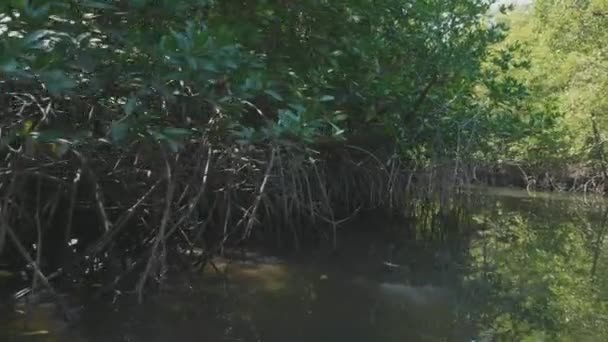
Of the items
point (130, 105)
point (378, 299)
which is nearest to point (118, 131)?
point (130, 105)

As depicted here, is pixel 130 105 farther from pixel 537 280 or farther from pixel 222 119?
pixel 537 280

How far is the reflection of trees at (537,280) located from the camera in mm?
4777

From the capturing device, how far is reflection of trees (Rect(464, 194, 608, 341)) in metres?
4.78

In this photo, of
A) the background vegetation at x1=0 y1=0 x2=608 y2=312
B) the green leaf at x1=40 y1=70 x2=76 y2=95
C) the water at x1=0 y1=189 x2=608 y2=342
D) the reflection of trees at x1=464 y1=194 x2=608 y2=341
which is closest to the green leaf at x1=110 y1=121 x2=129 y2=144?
the background vegetation at x1=0 y1=0 x2=608 y2=312

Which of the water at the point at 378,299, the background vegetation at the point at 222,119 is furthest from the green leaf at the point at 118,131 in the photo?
the water at the point at 378,299

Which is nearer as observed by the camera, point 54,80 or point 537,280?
point 54,80

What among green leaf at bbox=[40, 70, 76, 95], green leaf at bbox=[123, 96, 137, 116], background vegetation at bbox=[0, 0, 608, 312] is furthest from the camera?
background vegetation at bbox=[0, 0, 608, 312]

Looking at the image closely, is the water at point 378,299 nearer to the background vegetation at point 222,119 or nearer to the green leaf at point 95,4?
the background vegetation at point 222,119

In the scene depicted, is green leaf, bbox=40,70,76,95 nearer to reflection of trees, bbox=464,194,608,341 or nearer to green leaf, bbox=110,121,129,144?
green leaf, bbox=110,121,129,144

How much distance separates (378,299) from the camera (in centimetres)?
531

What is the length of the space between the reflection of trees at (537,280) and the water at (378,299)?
1cm

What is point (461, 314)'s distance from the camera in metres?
5.04

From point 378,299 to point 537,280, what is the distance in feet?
6.04

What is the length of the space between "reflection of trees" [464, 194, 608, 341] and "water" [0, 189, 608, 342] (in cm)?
1
